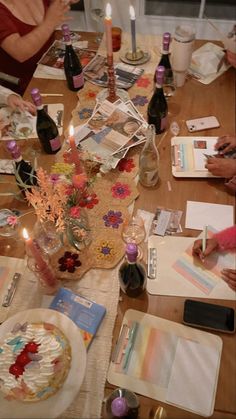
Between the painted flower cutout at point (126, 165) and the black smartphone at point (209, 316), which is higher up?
the painted flower cutout at point (126, 165)

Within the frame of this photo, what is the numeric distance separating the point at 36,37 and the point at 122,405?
60.3 inches

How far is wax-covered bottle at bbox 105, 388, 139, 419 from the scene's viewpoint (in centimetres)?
74

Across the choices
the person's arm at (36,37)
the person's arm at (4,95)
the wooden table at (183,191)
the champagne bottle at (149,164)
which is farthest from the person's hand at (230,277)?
the person's arm at (36,37)

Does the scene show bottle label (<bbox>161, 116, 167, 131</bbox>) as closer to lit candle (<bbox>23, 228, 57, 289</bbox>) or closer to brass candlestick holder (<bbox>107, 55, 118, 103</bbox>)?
brass candlestick holder (<bbox>107, 55, 118, 103</bbox>)

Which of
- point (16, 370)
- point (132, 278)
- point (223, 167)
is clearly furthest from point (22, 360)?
point (223, 167)

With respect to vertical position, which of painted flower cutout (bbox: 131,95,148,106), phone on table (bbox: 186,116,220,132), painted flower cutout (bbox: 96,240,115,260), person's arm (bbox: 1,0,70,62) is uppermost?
person's arm (bbox: 1,0,70,62)

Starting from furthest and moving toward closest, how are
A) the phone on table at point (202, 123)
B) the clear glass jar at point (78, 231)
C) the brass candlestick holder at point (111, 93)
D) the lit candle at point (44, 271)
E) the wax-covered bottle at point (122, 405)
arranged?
1. the brass candlestick holder at point (111, 93)
2. the phone on table at point (202, 123)
3. the clear glass jar at point (78, 231)
4. the lit candle at point (44, 271)
5. the wax-covered bottle at point (122, 405)

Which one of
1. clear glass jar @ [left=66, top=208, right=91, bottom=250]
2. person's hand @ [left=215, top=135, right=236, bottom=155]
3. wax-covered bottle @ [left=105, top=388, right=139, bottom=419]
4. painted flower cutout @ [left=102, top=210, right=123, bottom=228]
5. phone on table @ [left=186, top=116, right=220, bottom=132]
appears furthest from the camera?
phone on table @ [left=186, top=116, right=220, bottom=132]

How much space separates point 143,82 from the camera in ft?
4.93

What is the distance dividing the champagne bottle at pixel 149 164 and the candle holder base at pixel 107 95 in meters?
0.35

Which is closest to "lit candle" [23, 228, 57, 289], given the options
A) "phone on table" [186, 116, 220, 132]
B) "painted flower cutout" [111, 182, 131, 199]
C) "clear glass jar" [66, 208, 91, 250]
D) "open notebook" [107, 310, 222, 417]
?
"clear glass jar" [66, 208, 91, 250]

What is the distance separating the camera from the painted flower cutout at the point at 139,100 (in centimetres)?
142

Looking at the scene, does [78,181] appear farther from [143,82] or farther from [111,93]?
[143,82]

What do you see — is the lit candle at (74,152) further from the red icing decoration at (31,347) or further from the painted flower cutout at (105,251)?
the red icing decoration at (31,347)
